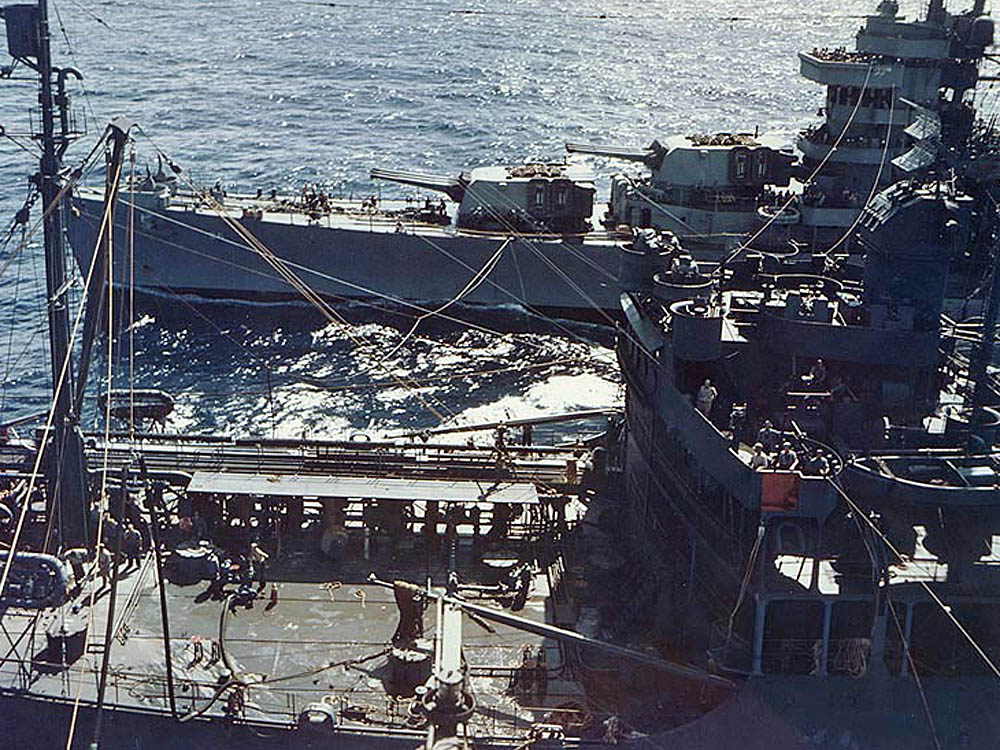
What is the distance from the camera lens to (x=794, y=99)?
132250mm

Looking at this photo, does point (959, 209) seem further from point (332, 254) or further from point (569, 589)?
point (332, 254)

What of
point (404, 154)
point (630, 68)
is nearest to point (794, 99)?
point (630, 68)

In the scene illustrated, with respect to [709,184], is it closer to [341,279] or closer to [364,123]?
[341,279]

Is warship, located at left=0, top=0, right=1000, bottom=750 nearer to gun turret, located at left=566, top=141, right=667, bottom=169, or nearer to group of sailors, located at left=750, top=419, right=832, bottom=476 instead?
group of sailors, located at left=750, top=419, right=832, bottom=476

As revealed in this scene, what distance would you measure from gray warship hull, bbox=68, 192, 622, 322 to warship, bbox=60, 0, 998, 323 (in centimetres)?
8

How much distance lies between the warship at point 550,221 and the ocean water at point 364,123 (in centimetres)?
222

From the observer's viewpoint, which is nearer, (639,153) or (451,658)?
(451,658)

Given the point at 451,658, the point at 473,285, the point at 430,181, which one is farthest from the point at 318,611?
the point at 430,181

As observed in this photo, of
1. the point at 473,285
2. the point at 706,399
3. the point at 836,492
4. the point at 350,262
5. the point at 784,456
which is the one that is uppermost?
the point at 706,399

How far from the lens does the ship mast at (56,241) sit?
28844 mm

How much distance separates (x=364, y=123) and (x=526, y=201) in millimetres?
41985

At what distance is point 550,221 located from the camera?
6969 cm

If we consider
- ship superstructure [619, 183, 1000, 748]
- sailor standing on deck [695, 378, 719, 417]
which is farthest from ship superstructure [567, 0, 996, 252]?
sailor standing on deck [695, 378, 719, 417]

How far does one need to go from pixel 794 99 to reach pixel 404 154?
53846 mm
